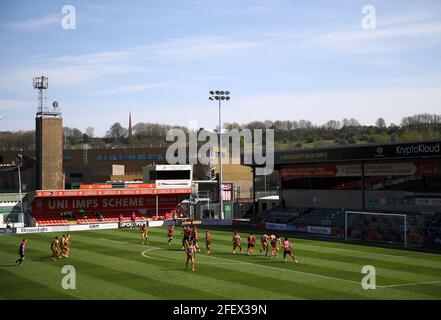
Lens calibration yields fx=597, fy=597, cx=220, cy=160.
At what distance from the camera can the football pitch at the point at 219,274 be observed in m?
26.3

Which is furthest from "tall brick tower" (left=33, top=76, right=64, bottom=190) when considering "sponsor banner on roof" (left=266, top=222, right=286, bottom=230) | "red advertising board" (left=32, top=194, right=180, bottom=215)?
"sponsor banner on roof" (left=266, top=222, right=286, bottom=230)

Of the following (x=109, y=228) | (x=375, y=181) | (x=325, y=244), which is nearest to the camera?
(x=325, y=244)

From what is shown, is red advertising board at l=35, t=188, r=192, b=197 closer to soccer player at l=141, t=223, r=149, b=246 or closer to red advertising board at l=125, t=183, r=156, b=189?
red advertising board at l=125, t=183, r=156, b=189

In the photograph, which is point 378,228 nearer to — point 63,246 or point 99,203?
point 63,246

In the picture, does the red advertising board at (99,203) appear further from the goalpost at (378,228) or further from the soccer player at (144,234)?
the goalpost at (378,228)

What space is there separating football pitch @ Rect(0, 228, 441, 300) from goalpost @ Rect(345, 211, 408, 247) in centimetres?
400

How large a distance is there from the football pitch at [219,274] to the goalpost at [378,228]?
4.00 metres

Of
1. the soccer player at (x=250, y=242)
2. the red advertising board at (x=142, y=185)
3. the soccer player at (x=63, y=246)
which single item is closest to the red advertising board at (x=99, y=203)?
the red advertising board at (x=142, y=185)

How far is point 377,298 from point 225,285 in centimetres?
719

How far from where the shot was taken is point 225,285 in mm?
28375

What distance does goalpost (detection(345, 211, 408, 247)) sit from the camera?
4679 cm

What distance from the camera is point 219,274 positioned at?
31750 mm
